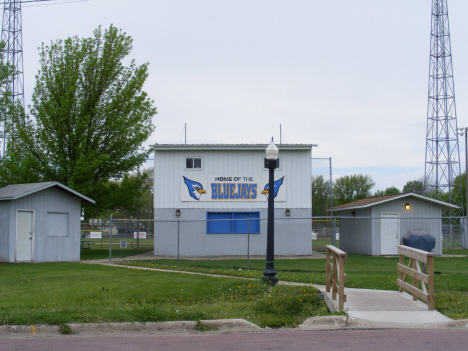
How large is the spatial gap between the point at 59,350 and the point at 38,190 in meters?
14.7

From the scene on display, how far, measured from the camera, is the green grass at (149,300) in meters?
8.80

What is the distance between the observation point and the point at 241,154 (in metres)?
26.1

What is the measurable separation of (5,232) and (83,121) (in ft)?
22.2

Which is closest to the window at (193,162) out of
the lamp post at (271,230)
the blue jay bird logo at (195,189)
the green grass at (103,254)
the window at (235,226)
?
the blue jay bird logo at (195,189)

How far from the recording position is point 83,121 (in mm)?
24625

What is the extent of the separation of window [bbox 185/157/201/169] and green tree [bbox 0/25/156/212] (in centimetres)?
242

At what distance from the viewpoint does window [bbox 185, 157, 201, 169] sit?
85.6 feet

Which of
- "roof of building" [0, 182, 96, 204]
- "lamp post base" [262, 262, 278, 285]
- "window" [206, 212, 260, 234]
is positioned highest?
"roof of building" [0, 182, 96, 204]

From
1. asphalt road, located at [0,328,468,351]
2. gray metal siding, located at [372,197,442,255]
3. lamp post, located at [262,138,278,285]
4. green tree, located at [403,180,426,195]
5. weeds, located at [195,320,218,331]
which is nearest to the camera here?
asphalt road, located at [0,328,468,351]

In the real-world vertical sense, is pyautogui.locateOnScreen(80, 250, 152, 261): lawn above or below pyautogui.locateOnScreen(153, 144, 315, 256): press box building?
below

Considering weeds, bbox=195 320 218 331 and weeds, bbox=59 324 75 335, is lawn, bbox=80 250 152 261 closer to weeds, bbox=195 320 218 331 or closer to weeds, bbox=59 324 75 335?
weeds, bbox=59 324 75 335

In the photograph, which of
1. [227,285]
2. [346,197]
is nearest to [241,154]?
[227,285]

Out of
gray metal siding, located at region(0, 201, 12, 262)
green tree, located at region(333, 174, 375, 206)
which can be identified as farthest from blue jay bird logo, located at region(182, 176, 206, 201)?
green tree, located at region(333, 174, 375, 206)

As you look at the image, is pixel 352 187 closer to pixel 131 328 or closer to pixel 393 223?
pixel 393 223
